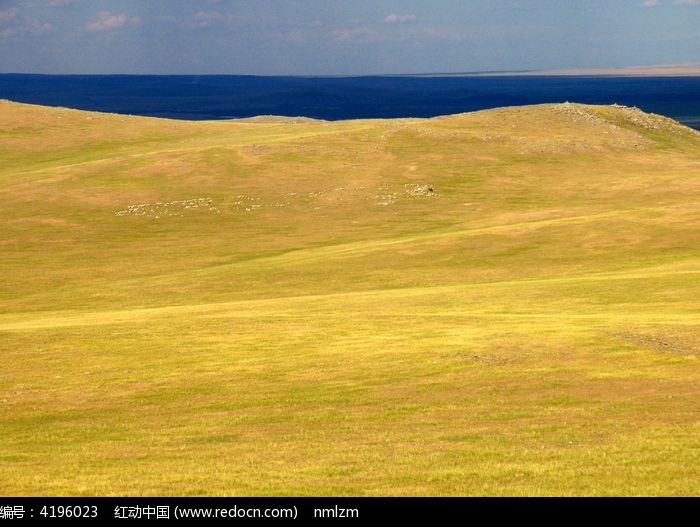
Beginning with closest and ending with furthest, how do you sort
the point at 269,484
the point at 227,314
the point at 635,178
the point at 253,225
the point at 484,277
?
the point at 269,484
the point at 227,314
the point at 484,277
the point at 253,225
the point at 635,178

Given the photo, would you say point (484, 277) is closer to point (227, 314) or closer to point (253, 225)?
point (227, 314)

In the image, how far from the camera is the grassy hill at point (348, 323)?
27.2m

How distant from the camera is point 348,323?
48125 millimetres

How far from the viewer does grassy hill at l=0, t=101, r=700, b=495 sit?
27.2 meters
